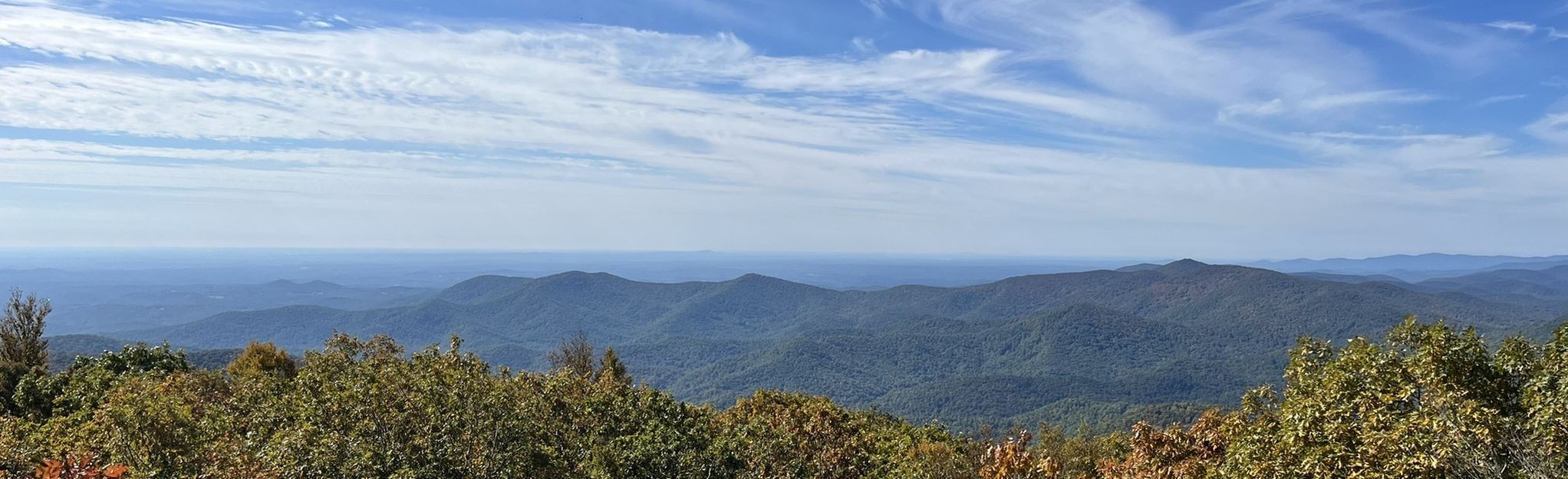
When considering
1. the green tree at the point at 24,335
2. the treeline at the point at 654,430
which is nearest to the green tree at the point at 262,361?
the green tree at the point at 24,335

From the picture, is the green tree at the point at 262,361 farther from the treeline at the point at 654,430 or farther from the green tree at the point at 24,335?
the treeline at the point at 654,430

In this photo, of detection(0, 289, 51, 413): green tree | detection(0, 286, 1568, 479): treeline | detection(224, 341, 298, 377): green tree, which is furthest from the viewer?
detection(0, 289, 51, 413): green tree

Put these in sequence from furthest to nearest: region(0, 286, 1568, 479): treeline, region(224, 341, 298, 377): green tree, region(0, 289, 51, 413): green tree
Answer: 1. region(0, 289, 51, 413): green tree
2. region(224, 341, 298, 377): green tree
3. region(0, 286, 1568, 479): treeline

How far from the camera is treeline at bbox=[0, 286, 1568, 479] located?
1292 cm

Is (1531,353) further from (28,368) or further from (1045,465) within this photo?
(28,368)

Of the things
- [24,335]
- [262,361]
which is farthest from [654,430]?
[24,335]

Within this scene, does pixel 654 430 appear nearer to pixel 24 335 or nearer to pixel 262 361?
pixel 262 361

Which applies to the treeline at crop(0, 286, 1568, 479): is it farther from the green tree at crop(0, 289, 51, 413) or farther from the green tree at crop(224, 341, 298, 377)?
the green tree at crop(0, 289, 51, 413)

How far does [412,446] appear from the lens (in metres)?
15.8

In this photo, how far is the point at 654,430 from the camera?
66.8ft

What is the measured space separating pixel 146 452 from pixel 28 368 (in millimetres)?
29658

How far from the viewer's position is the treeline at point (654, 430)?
1292 centimetres

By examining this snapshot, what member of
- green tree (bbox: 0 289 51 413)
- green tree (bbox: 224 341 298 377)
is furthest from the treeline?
green tree (bbox: 0 289 51 413)

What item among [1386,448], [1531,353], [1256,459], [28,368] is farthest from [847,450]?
[28,368]
